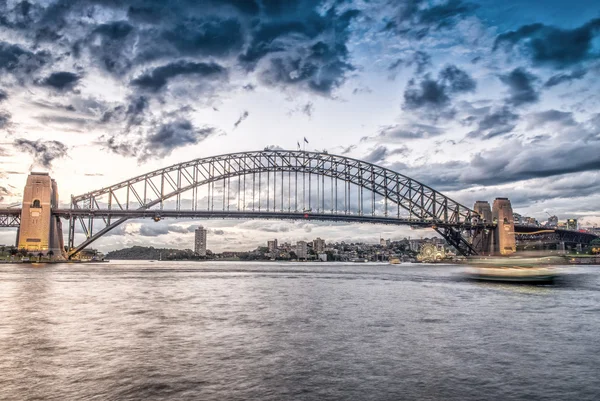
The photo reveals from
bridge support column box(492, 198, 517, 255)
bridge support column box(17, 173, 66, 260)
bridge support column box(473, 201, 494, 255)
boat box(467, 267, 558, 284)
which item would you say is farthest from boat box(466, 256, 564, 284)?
bridge support column box(17, 173, 66, 260)

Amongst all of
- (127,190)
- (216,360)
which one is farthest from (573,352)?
(127,190)

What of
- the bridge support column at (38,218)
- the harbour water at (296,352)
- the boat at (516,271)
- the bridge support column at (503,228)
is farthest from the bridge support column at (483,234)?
the harbour water at (296,352)

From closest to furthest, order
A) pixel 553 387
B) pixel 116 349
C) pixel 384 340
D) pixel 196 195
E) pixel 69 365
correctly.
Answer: pixel 553 387 → pixel 69 365 → pixel 116 349 → pixel 384 340 → pixel 196 195

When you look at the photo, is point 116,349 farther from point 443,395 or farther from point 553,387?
point 553,387

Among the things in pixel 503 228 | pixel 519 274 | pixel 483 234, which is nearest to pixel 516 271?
pixel 519 274

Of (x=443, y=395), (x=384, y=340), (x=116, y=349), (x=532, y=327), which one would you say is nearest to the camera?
(x=443, y=395)

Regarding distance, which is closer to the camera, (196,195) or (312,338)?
(312,338)

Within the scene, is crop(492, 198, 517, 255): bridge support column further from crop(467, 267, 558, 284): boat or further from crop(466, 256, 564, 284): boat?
crop(467, 267, 558, 284): boat

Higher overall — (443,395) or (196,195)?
(196,195)
